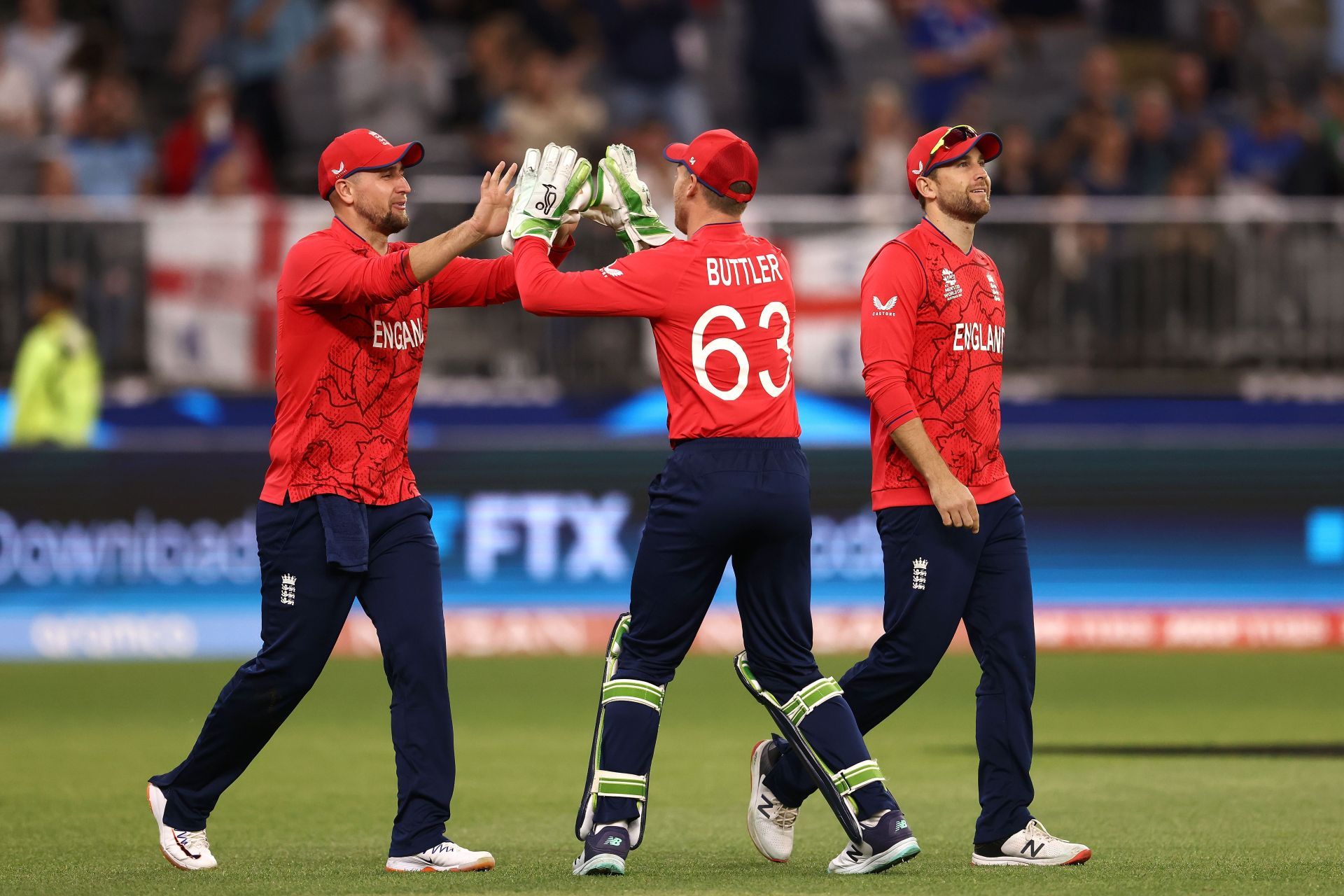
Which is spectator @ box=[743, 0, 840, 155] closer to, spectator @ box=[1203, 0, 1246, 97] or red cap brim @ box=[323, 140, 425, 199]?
spectator @ box=[1203, 0, 1246, 97]

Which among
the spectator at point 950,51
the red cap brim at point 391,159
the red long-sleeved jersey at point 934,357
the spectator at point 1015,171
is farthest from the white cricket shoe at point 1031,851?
the spectator at point 950,51

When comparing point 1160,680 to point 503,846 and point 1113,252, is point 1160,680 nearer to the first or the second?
point 1113,252

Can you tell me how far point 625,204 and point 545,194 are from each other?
11.9 inches

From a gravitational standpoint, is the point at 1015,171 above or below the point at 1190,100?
below

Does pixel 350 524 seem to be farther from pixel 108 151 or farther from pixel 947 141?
pixel 108 151

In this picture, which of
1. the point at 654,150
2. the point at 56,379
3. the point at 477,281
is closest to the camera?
the point at 477,281

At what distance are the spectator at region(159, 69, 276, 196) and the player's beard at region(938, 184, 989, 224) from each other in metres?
10.2

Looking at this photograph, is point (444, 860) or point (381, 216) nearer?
point (444, 860)

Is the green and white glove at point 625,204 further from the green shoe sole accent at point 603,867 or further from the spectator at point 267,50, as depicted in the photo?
the spectator at point 267,50

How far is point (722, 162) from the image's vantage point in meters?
6.86

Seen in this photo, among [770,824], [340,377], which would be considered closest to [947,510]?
[770,824]

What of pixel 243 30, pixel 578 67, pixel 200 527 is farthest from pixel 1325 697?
pixel 243 30

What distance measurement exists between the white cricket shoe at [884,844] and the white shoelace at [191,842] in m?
2.21

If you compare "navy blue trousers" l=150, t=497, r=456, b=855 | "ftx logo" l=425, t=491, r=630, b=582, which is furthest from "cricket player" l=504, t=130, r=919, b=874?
"ftx logo" l=425, t=491, r=630, b=582
